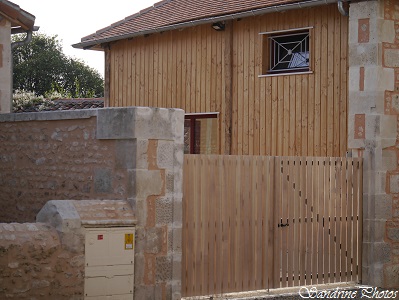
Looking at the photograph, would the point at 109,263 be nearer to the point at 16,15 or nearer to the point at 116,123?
the point at 116,123

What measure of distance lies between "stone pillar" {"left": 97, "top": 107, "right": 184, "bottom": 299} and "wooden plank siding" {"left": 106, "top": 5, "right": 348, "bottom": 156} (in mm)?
4183

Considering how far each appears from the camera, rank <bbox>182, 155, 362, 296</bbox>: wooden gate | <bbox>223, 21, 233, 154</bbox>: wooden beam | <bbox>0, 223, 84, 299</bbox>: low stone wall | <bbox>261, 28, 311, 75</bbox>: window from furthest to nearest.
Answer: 1. <bbox>223, 21, 233, 154</bbox>: wooden beam
2. <bbox>261, 28, 311, 75</bbox>: window
3. <bbox>182, 155, 362, 296</bbox>: wooden gate
4. <bbox>0, 223, 84, 299</bbox>: low stone wall

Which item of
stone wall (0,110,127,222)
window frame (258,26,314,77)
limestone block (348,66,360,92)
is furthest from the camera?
window frame (258,26,314,77)

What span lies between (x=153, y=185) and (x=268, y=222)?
7.05ft

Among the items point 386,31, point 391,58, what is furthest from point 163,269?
point 386,31

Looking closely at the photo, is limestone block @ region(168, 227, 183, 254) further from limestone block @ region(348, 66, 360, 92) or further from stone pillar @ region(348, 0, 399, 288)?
limestone block @ region(348, 66, 360, 92)

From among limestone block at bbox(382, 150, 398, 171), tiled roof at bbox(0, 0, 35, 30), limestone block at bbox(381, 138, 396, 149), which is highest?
tiled roof at bbox(0, 0, 35, 30)

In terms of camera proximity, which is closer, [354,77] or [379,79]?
[379,79]

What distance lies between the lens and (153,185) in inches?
381

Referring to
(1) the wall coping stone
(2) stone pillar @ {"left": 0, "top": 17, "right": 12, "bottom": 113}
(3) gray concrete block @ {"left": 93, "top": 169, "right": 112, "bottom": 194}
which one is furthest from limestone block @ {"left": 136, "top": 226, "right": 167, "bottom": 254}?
(2) stone pillar @ {"left": 0, "top": 17, "right": 12, "bottom": 113}

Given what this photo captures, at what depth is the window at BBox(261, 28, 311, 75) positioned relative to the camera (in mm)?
13938

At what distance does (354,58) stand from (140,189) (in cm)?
466

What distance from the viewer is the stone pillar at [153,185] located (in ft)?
31.3

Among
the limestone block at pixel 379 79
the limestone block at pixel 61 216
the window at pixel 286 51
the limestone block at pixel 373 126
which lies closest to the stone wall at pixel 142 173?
the limestone block at pixel 61 216
